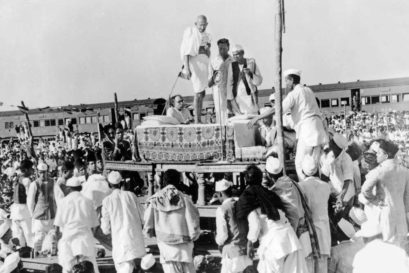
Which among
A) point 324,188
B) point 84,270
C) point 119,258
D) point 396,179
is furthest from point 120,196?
point 396,179

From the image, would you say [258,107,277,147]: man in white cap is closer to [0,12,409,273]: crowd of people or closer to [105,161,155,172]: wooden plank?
[0,12,409,273]: crowd of people

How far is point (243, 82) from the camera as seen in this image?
9.75 meters

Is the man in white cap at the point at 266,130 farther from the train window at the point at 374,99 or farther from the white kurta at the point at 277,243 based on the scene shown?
the train window at the point at 374,99

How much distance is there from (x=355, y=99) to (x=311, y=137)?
27322 mm

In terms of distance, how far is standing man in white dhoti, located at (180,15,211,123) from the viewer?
32.2ft

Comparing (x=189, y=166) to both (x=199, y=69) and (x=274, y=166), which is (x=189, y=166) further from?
(x=274, y=166)

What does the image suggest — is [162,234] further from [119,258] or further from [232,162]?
[232,162]

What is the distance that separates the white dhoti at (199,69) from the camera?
10008mm

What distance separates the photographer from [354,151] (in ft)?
26.7

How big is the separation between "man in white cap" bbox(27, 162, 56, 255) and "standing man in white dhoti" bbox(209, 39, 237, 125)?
3.28m

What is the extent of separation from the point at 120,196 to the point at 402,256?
374 centimetres

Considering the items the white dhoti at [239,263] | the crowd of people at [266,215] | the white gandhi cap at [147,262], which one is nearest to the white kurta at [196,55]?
the crowd of people at [266,215]

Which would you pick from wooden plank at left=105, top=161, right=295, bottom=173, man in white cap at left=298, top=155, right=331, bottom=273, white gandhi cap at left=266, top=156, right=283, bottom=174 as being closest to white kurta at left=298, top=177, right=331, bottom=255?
man in white cap at left=298, top=155, right=331, bottom=273

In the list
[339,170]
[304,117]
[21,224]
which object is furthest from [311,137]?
[21,224]
